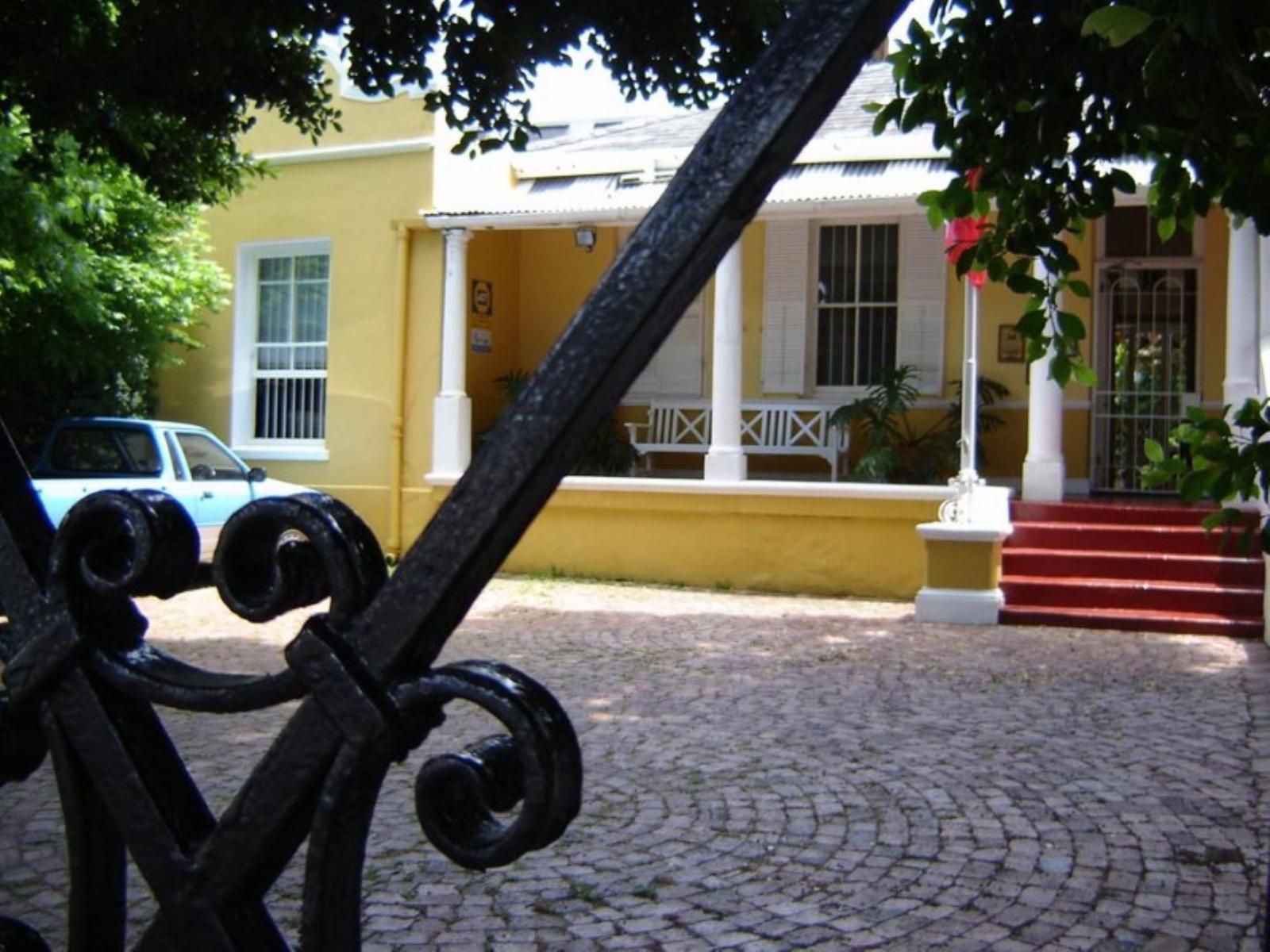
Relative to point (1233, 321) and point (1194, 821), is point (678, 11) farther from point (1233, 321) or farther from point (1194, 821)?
point (1233, 321)

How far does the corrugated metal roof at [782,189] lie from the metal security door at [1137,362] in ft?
8.78

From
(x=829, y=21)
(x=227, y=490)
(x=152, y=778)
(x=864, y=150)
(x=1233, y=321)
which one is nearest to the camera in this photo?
(x=829, y=21)

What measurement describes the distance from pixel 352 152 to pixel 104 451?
456 cm

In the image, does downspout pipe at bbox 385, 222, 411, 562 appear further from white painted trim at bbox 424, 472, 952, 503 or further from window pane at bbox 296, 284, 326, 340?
window pane at bbox 296, 284, 326, 340

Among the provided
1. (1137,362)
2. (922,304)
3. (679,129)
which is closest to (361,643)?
(922,304)

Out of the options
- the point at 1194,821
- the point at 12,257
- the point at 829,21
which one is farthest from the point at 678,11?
the point at 12,257

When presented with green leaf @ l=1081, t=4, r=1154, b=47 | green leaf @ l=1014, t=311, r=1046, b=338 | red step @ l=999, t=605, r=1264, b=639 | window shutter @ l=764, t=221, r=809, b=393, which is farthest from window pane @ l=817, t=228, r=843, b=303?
green leaf @ l=1081, t=4, r=1154, b=47

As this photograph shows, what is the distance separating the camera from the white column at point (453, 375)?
44.8 ft

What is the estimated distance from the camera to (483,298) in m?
15.0

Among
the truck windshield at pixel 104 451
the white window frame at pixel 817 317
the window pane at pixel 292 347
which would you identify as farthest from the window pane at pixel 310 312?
the white window frame at pixel 817 317

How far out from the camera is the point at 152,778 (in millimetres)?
1165

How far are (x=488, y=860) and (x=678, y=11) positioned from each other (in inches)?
183

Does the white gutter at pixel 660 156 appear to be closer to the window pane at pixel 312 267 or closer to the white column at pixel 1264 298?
the window pane at pixel 312 267

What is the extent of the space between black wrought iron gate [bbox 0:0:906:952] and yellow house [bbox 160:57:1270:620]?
35.5 feet
